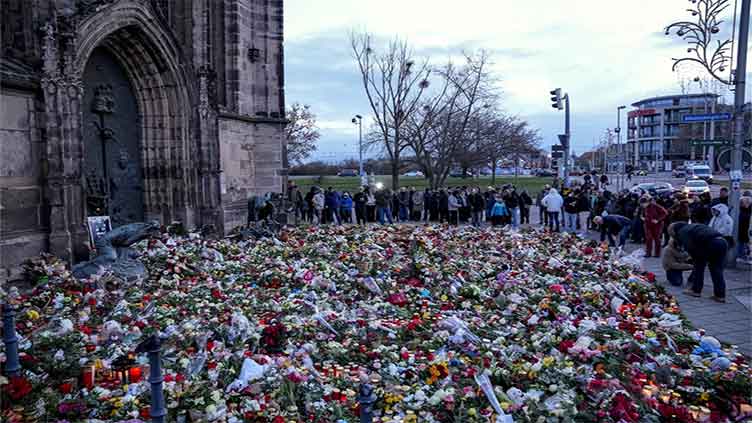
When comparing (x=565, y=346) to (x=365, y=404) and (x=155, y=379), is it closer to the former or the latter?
(x=365, y=404)

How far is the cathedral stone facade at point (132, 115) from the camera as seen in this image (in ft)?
30.4

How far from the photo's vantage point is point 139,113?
13.7 m

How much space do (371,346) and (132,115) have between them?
10.3m

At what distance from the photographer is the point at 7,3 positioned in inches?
379

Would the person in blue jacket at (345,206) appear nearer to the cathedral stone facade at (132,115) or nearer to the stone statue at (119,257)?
the cathedral stone facade at (132,115)

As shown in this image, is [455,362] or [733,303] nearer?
[455,362]

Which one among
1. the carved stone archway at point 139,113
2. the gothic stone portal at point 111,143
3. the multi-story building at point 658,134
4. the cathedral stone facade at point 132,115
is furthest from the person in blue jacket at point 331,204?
the multi-story building at point 658,134

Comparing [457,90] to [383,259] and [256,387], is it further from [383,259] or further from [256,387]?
[256,387]

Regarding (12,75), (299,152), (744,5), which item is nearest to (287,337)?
Answer: (12,75)

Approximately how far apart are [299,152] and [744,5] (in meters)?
48.8

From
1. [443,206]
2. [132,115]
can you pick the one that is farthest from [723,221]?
[132,115]

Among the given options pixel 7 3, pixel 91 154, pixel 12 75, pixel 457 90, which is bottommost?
pixel 91 154

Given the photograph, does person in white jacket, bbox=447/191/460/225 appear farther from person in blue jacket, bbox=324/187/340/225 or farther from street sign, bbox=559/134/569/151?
street sign, bbox=559/134/569/151

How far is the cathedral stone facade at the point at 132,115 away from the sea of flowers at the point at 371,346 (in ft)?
5.07
